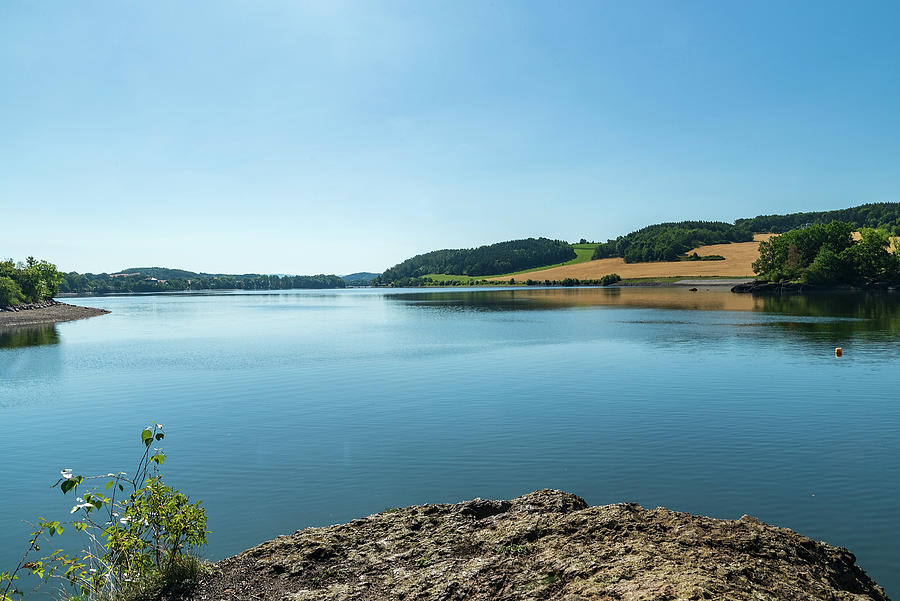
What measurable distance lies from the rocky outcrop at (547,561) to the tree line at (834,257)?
131848 millimetres

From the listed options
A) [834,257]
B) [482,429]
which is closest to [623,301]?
[834,257]

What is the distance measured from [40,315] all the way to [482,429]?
9895 centimetres

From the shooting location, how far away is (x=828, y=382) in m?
25.0

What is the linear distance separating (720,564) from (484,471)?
791 cm

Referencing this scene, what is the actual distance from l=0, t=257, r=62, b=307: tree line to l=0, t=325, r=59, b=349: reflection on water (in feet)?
102

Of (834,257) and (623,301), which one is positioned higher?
(834,257)

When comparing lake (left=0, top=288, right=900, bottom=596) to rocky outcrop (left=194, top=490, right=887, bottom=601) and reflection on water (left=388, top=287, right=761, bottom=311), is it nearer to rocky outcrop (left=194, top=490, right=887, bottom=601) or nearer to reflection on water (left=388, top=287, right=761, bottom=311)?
rocky outcrop (left=194, top=490, right=887, bottom=601)

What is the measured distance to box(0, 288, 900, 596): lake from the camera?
1220 cm

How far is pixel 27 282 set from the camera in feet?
356

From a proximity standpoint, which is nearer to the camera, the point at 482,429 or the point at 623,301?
the point at 482,429

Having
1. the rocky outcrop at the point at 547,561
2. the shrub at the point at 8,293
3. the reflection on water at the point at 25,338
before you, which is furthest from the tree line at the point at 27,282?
the rocky outcrop at the point at 547,561

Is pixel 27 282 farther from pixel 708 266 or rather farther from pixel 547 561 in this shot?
pixel 708 266

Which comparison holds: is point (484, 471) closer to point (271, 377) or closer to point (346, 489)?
point (346, 489)

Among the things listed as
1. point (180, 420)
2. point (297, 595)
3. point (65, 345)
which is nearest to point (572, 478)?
point (297, 595)
